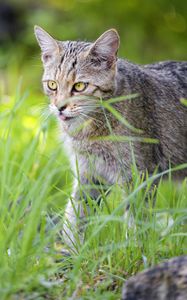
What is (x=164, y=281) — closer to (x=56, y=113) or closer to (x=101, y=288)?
(x=101, y=288)

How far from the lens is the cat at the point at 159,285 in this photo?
3.16 metres

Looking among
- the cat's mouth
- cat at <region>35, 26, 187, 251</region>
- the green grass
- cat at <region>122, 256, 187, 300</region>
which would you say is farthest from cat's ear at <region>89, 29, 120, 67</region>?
cat at <region>122, 256, 187, 300</region>

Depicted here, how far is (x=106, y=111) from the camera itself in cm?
504

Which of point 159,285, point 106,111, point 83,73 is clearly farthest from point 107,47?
point 159,285

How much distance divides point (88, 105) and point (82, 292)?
1657 mm

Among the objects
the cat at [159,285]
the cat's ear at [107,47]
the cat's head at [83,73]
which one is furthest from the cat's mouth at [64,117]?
the cat at [159,285]

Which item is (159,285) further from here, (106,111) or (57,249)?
(106,111)

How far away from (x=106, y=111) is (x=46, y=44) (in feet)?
2.17

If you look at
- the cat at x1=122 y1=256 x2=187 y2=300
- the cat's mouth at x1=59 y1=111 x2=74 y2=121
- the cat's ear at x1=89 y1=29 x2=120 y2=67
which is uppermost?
the cat's ear at x1=89 y1=29 x2=120 y2=67

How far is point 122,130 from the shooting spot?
507cm

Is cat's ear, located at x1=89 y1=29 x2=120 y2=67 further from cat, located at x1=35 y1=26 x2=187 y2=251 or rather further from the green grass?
the green grass

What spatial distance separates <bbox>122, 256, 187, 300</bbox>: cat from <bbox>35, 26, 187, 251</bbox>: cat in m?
1.36

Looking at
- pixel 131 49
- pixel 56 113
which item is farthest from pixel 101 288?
pixel 131 49

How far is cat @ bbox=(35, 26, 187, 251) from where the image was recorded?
192 inches
